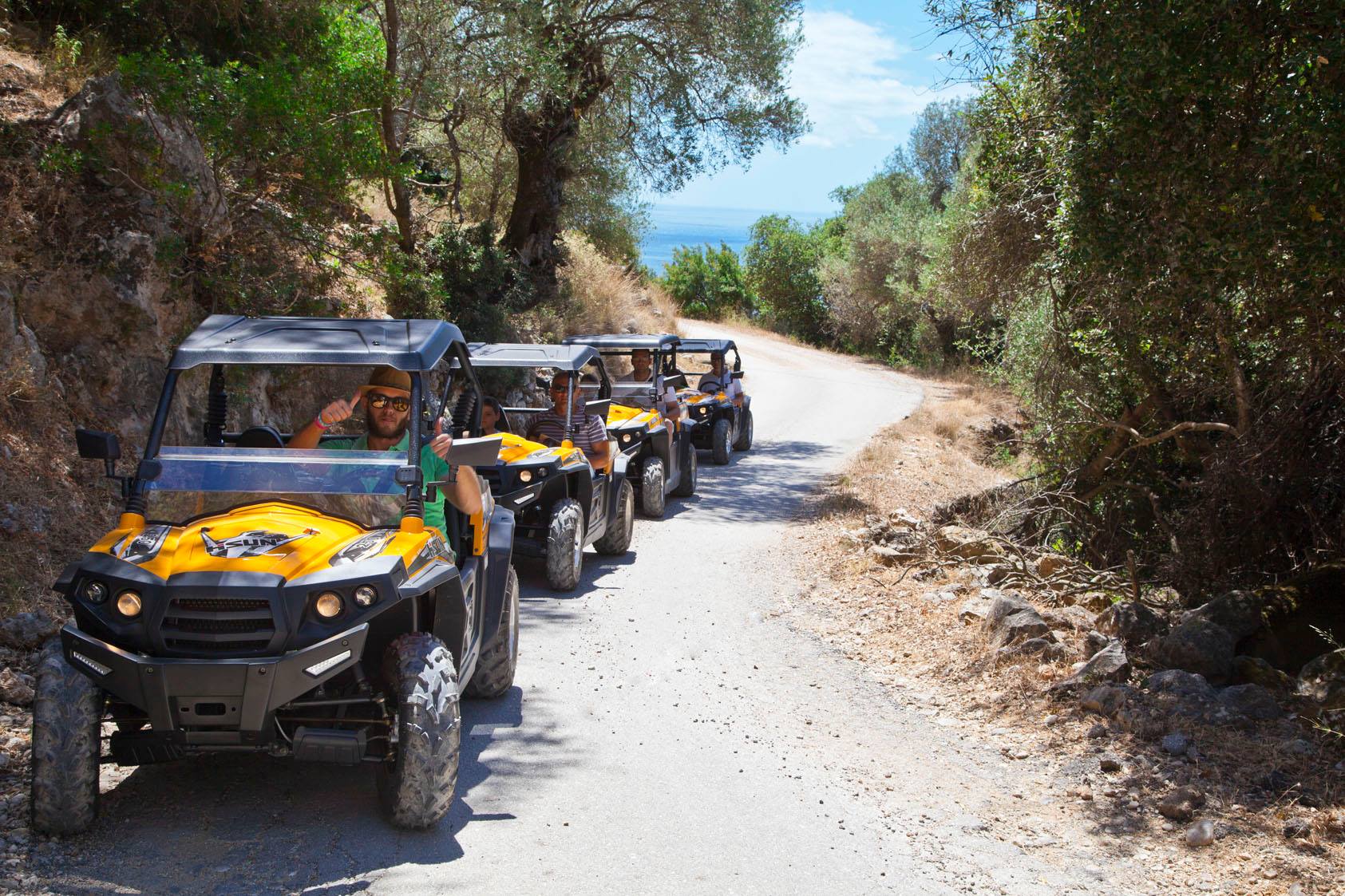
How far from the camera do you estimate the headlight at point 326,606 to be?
422 centimetres

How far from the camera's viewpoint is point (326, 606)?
13.9 feet

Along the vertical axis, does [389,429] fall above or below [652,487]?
above

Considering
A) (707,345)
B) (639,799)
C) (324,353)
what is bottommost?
(639,799)

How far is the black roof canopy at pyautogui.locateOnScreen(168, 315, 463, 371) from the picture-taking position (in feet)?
16.4

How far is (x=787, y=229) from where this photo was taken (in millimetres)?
48062

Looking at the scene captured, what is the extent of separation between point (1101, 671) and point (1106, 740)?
0.65 m

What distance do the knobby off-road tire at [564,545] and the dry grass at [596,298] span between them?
527 inches

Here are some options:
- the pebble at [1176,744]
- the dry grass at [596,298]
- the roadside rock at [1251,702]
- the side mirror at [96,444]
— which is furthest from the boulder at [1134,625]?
the dry grass at [596,298]

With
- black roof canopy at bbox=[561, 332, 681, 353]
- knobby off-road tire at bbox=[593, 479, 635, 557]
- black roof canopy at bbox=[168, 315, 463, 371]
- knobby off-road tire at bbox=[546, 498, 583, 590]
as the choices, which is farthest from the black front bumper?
black roof canopy at bbox=[561, 332, 681, 353]

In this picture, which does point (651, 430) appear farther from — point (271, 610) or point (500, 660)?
point (271, 610)

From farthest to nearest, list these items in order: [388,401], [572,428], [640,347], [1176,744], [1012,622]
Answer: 1. [640,347]
2. [572,428]
3. [1012,622]
4. [1176,744]
5. [388,401]

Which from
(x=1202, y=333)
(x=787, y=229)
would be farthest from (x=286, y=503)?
(x=787, y=229)

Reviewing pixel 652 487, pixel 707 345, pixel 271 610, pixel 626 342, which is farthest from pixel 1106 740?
pixel 707 345

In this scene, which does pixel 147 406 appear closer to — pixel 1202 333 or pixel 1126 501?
pixel 1202 333
